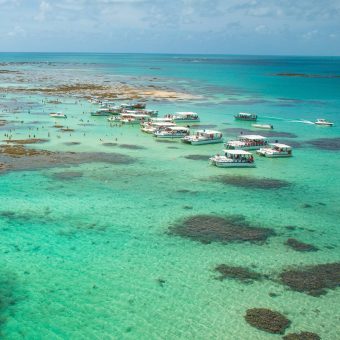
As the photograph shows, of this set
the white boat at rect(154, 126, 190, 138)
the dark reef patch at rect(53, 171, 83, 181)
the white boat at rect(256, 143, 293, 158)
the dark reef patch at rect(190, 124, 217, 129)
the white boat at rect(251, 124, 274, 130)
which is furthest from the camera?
the white boat at rect(251, 124, 274, 130)

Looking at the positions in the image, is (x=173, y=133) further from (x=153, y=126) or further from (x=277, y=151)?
(x=277, y=151)

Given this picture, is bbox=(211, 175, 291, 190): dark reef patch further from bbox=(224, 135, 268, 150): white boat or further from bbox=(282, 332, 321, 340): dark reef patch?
bbox=(282, 332, 321, 340): dark reef patch

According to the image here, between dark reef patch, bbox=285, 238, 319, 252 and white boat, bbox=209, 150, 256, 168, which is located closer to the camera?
dark reef patch, bbox=285, 238, 319, 252

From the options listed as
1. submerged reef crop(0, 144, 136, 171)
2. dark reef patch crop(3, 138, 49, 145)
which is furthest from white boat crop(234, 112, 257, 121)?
dark reef patch crop(3, 138, 49, 145)

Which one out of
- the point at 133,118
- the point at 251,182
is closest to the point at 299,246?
the point at 251,182

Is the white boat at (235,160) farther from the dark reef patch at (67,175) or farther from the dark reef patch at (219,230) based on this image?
the dark reef patch at (67,175)
